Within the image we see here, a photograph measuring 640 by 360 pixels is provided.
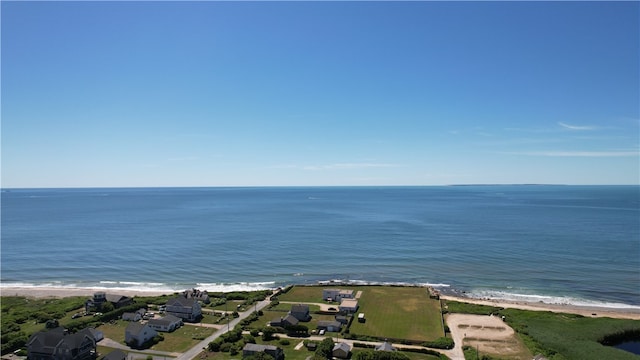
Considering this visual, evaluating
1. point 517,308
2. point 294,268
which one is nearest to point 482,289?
point 517,308

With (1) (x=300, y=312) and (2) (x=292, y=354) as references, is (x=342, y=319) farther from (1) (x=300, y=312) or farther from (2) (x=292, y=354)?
(2) (x=292, y=354)

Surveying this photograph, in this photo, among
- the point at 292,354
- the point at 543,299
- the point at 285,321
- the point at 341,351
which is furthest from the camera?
the point at 543,299

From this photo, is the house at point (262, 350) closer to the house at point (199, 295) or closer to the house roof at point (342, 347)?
the house roof at point (342, 347)

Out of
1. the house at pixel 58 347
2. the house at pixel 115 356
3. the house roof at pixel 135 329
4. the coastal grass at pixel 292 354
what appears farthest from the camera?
the house roof at pixel 135 329

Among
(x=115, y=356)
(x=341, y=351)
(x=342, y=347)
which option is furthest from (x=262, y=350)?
(x=115, y=356)

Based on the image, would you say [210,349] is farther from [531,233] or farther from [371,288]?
[531,233]

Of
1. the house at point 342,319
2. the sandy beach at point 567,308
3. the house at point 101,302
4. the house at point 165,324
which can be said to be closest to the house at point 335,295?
the house at point 342,319

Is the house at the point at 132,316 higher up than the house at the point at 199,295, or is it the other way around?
the house at the point at 199,295

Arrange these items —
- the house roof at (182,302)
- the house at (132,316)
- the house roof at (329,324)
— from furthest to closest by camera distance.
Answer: the house roof at (182,302) < the house at (132,316) < the house roof at (329,324)
